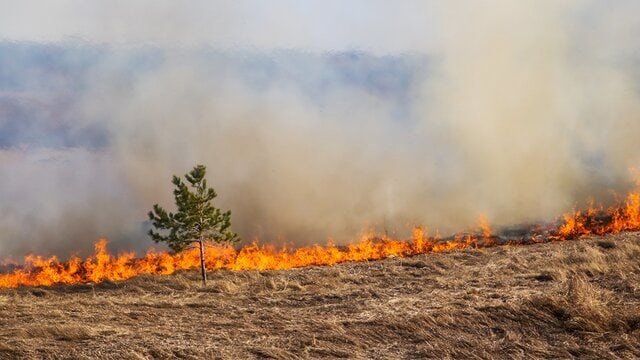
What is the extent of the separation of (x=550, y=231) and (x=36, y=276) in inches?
1818

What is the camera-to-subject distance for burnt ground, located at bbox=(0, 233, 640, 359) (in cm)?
1241

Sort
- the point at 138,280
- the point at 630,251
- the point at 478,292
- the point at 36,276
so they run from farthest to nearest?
the point at 36,276 → the point at 138,280 → the point at 630,251 → the point at 478,292

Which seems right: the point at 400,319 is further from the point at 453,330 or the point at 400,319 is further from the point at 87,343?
the point at 87,343

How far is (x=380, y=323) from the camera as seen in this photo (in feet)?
47.3

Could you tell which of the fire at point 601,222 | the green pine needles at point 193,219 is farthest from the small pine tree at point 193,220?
the fire at point 601,222

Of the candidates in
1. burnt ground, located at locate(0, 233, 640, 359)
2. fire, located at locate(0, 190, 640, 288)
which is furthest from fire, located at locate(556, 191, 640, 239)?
burnt ground, located at locate(0, 233, 640, 359)

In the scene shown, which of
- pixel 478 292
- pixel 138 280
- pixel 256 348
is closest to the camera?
pixel 256 348

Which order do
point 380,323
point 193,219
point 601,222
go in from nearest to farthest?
point 380,323 → point 193,219 → point 601,222

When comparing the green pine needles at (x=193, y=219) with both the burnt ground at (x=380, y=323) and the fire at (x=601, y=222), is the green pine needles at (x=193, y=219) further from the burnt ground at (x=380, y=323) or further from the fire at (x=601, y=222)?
the fire at (x=601, y=222)

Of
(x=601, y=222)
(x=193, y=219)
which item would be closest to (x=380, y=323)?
(x=193, y=219)

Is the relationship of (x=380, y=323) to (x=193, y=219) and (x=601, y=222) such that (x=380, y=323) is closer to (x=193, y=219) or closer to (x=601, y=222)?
(x=193, y=219)

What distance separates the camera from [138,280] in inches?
1351

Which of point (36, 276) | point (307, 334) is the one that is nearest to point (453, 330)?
point (307, 334)

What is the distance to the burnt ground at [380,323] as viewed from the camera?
1241cm
